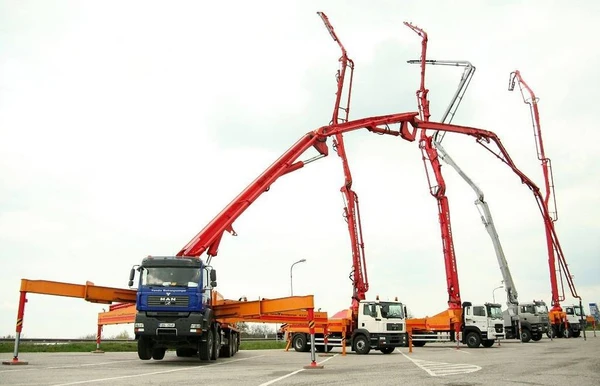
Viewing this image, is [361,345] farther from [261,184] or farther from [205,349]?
[205,349]

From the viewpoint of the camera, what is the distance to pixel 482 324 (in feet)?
105

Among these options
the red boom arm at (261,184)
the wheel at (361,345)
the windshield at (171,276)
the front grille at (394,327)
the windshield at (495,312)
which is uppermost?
the red boom arm at (261,184)

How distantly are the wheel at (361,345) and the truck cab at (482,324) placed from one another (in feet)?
25.9

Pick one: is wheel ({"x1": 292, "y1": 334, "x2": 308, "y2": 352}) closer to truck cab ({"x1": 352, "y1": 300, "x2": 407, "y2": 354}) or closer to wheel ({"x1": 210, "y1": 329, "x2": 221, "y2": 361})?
truck cab ({"x1": 352, "y1": 300, "x2": 407, "y2": 354})

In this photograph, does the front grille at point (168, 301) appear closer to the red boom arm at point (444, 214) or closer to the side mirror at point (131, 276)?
the side mirror at point (131, 276)

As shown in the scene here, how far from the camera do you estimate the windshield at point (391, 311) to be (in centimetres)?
2827

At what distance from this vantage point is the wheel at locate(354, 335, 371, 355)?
90.7 feet

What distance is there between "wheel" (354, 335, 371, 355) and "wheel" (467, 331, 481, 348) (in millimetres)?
7833

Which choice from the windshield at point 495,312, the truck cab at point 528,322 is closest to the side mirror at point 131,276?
the windshield at point 495,312

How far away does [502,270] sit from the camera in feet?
127

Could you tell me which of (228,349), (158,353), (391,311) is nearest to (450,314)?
(391,311)

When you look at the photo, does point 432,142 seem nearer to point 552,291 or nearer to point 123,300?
point 552,291

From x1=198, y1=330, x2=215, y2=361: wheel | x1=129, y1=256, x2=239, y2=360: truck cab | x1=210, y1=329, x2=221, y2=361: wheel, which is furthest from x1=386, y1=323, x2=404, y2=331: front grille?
x1=198, y1=330, x2=215, y2=361: wheel

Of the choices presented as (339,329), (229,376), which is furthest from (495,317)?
(229,376)
